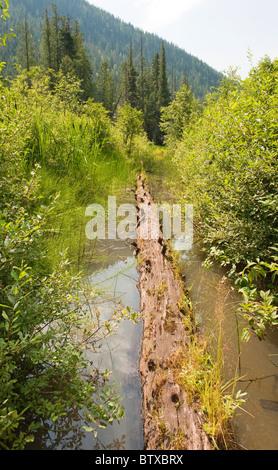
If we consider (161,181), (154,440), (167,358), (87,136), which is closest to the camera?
Answer: (154,440)

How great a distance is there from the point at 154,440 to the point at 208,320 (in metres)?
1.52

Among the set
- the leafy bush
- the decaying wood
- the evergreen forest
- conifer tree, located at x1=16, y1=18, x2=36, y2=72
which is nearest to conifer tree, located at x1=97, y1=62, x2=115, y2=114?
conifer tree, located at x1=16, y1=18, x2=36, y2=72

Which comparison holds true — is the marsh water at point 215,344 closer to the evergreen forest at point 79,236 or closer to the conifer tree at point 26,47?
the evergreen forest at point 79,236

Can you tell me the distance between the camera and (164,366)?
7.12 feet

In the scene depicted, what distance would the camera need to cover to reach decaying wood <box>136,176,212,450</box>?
167cm

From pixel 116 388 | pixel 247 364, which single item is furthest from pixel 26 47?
pixel 247 364

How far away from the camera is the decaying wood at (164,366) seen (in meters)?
1.67

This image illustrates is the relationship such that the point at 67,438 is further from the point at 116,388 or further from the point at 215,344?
the point at 215,344

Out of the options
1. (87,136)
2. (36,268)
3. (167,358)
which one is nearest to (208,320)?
(167,358)

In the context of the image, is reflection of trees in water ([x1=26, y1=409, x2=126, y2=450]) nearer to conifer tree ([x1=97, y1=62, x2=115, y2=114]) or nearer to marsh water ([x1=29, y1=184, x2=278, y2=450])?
marsh water ([x1=29, y1=184, x2=278, y2=450])

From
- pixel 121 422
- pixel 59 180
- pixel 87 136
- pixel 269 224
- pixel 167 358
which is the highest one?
pixel 87 136

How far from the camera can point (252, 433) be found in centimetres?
184
